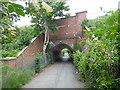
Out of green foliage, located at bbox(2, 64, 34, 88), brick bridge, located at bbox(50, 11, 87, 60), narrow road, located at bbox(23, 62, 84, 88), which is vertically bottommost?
narrow road, located at bbox(23, 62, 84, 88)

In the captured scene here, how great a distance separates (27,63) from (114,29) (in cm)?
553

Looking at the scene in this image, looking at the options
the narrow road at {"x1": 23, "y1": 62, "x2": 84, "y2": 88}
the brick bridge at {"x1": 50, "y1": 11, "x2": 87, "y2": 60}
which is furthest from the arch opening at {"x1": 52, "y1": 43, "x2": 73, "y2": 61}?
the narrow road at {"x1": 23, "y1": 62, "x2": 84, "y2": 88}

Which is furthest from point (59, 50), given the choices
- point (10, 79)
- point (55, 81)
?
point (10, 79)

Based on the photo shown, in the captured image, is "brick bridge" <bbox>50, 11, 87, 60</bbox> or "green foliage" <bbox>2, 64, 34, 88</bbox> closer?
"green foliage" <bbox>2, 64, 34, 88</bbox>

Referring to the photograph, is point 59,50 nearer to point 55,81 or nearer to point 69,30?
point 69,30

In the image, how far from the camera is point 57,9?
8.17 m

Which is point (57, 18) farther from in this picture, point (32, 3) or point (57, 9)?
point (32, 3)

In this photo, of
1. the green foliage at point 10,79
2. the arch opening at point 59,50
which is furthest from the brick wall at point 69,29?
the green foliage at point 10,79

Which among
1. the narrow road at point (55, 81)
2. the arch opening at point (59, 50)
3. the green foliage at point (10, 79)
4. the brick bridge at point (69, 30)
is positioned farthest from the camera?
the arch opening at point (59, 50)

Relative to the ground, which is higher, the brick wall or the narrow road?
the brick wall

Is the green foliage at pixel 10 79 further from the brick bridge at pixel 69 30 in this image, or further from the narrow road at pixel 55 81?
the brick bridge at pixel 69 30

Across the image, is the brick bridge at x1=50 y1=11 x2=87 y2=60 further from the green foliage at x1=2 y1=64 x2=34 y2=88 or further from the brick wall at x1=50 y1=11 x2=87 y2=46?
the green foliage at x1=2 y1=64 x2=34 y2=88

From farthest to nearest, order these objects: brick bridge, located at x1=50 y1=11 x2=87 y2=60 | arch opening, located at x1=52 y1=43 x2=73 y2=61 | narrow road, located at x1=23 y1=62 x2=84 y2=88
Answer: arch opening, located at x1=52 y1=43 x2=73 y2=61 < brick bridge, located at x1=50 y1=11 x2=87 y2=60 < narrow road, located at x1=23 y1=62 x2=84 y2=88

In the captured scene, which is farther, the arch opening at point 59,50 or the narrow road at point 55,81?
the arch opening at point 59,50
